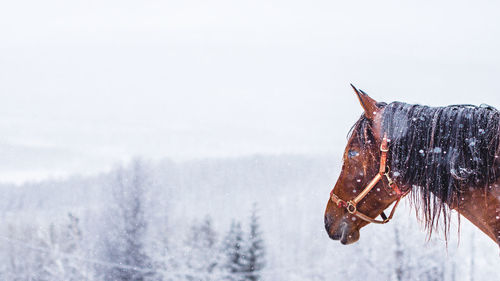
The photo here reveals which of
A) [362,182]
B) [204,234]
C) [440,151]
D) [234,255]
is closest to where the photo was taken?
[440,151]

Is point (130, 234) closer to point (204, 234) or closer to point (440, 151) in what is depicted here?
point (204, 234)

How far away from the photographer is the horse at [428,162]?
98.2 inches

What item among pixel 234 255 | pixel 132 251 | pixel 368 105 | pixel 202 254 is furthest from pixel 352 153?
pixel 202 254

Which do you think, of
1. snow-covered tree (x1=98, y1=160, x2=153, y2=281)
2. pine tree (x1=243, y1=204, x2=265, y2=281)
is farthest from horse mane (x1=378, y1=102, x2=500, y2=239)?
snow-covered tree (x1=98, y1=160, x2=153, y2=281)

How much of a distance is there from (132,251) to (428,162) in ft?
60.7

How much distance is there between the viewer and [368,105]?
2.75 m

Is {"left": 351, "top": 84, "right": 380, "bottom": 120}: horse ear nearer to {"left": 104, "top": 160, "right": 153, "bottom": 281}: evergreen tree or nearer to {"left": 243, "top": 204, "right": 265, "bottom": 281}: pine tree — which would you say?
{"left": 243, "top": 204, "right": 265, "bottom": 281}: pine tree

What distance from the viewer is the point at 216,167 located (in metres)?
61.7

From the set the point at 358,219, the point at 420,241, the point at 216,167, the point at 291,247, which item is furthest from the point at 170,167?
the point at 358,219

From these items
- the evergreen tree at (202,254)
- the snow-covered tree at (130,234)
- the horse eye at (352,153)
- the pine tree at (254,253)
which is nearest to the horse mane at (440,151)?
the horse eye at (352,153)

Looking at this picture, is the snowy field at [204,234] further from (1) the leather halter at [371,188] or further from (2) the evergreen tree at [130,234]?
(1) the leather halter at [371,188]

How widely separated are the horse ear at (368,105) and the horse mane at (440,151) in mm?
48

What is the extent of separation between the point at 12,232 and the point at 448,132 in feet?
123

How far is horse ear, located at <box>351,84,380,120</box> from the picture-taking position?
2.73 meters
